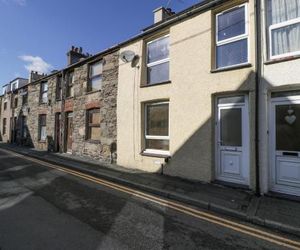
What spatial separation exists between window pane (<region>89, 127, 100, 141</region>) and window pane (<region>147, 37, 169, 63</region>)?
471 centimetres

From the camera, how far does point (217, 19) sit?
8281 millimetres

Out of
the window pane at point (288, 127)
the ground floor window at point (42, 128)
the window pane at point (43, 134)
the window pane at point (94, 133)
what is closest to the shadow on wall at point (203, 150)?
the window pane at point (288, 127)

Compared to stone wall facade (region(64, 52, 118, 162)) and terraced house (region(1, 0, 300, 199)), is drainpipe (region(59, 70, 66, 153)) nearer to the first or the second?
stone wall facade (region(64, 52, 118, 162))

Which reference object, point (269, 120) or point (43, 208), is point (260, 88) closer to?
point (269, 120)

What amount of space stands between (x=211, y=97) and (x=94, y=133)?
7355 mm

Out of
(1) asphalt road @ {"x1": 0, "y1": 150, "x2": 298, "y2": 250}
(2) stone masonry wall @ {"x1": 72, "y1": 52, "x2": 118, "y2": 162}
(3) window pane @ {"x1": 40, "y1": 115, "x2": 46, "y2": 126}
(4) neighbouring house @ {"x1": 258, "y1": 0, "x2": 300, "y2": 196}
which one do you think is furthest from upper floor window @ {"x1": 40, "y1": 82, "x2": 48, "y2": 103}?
(4) neighbouring house @ {"x1": 258, "y1": 0, "x2": 300, "y2": 196}

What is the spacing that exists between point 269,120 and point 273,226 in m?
2.99

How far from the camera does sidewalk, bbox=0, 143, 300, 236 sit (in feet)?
16.8

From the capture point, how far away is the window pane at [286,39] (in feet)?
21.9

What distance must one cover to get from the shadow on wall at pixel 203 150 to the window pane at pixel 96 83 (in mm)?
6371

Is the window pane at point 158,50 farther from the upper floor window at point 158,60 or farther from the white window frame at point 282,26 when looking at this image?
the white window frame at point 282,26

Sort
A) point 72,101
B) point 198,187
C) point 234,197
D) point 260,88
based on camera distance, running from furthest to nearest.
Result: point 72,101, point 198,187, point 260,88, point 234,197

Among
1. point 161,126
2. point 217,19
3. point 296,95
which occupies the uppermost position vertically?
point 217,19

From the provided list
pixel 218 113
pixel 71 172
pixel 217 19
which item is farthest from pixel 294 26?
pixel 71 172
